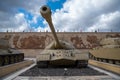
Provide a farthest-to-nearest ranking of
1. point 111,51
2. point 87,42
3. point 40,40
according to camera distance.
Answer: point 40,40
point 87,42
point 111,51

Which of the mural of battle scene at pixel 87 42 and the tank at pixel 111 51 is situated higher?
the mural of battle scene at pixel 87 42

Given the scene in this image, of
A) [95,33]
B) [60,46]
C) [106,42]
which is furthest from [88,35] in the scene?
[60,46]

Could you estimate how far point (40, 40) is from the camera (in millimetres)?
37781

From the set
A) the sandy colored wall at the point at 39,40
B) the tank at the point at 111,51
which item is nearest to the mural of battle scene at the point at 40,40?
the sandy colored wall at the point at 39,40

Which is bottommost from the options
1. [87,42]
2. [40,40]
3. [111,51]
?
[111,51]

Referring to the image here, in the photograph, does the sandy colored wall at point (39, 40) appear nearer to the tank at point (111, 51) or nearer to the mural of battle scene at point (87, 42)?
the mural of battle scene at point (87, 42)

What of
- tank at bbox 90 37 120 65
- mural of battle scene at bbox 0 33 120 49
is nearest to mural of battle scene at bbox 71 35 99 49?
mural of battle scene at bbox 0 33 120 49

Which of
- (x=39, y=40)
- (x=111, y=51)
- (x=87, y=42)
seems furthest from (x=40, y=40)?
(x=111, y=51)

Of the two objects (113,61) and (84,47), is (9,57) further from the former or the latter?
(84,47)

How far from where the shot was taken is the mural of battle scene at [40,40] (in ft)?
123

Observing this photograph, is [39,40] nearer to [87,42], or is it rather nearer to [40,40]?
[40,40]

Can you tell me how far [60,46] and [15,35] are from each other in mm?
25403

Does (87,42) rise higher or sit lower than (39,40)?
lower

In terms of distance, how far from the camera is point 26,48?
123ft
